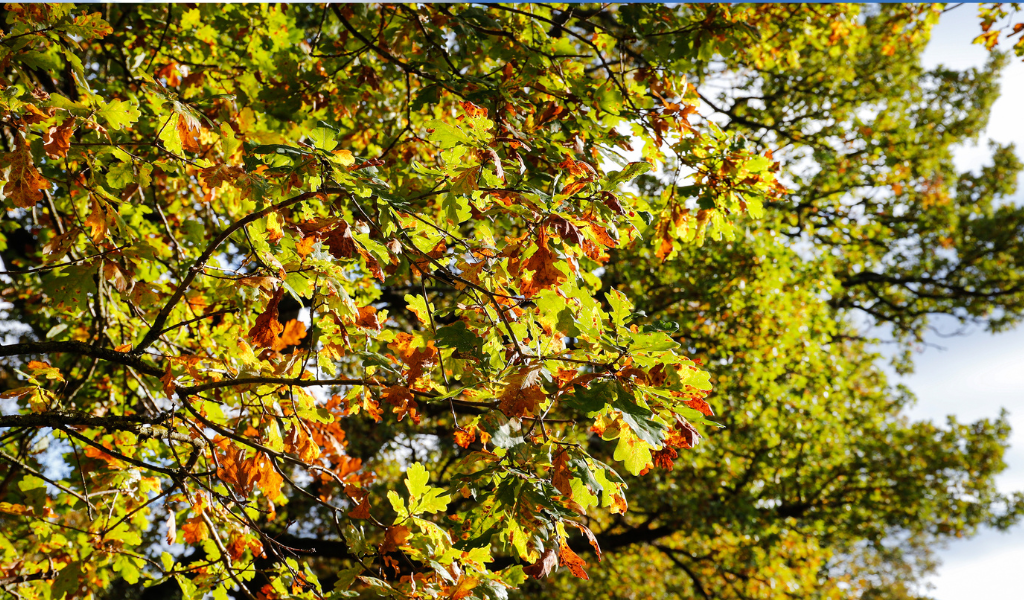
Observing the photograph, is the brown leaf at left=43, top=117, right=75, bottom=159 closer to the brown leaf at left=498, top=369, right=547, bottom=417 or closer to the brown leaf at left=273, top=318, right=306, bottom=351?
the brown leaf at left=273, top=318, right=306, bottom=351

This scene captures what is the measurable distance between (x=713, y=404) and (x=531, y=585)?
14.3ft

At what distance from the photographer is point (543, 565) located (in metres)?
1.96

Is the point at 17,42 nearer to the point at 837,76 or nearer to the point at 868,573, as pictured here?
the point at 837,76

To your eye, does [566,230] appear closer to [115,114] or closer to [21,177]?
[115,114]

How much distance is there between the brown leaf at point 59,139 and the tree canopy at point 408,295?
12 millimetres

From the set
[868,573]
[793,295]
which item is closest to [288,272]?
[793,295]

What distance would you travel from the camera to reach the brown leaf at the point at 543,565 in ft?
6.39

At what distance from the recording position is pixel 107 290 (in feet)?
12.3

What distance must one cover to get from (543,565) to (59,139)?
210 centimetres

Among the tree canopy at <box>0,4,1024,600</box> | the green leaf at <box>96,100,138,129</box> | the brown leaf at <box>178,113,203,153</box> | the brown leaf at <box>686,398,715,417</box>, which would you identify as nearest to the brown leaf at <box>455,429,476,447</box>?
the tree canopy at <box>0,4,1024,600</box>

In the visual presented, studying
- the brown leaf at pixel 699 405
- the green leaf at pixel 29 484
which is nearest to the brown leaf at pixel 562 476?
the brown leaf at pixel 699 405

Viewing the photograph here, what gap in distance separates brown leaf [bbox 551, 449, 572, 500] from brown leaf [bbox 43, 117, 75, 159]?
76.0 inches

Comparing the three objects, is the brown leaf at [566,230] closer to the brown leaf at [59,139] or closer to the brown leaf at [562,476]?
the brown leaf at [562,476]

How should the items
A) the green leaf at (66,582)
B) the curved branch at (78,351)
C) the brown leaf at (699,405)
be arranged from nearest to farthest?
the brown leaf at (699,405), the curved branch at (78,351), the green leaf at (66,582)
